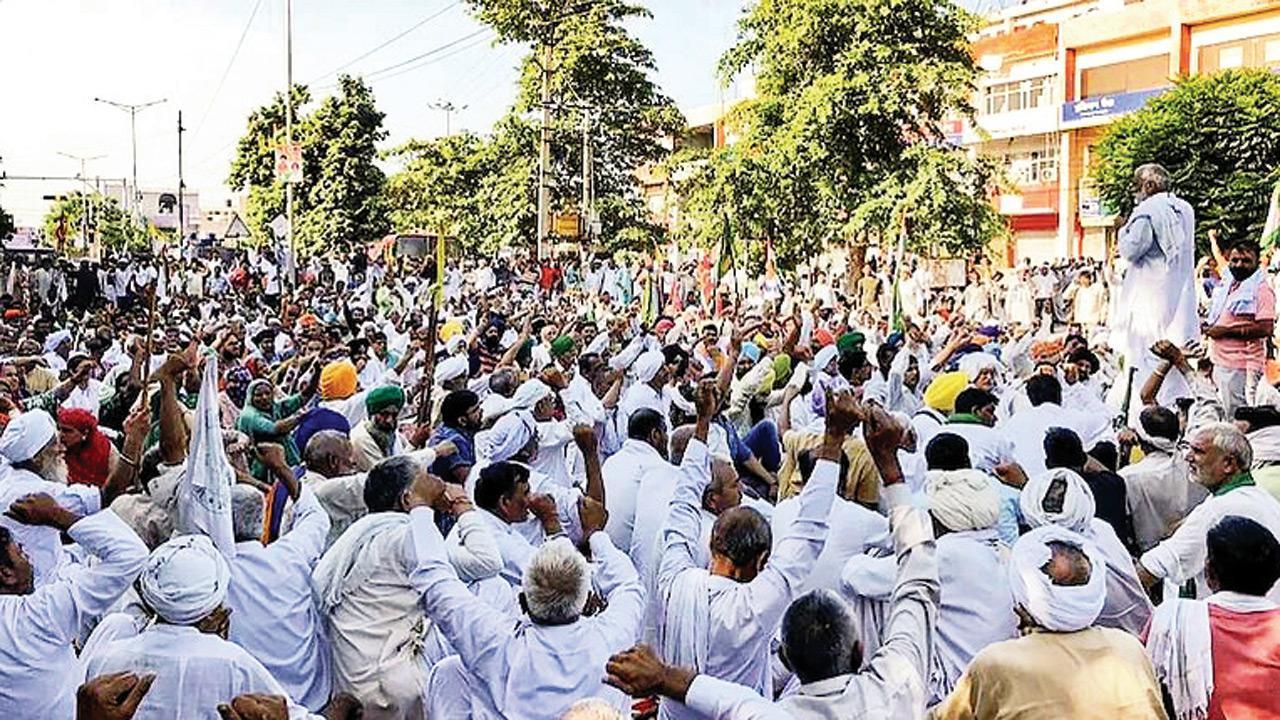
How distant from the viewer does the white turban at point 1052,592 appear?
3.36 metres

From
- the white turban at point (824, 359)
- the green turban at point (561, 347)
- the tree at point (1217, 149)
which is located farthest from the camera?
the tree at point (1217, 149)

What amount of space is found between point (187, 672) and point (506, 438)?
108 inches

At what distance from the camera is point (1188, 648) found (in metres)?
3.61

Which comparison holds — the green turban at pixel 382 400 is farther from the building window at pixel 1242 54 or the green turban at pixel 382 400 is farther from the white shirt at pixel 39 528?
the building window at pixel 1242 54

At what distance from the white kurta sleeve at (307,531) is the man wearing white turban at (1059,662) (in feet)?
7.40

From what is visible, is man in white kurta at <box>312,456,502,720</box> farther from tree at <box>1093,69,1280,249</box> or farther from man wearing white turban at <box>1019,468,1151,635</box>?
tree at <box>1093,69,1280,249</box>

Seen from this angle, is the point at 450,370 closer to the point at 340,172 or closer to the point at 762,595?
the point at 762,595

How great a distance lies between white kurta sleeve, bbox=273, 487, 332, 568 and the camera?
182 inches

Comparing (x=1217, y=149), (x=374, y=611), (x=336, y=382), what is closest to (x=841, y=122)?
(x=1217, y=149)

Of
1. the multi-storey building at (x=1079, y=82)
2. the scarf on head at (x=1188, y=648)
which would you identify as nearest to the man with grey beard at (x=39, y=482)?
the scarf on head at (x=1188, y=648)

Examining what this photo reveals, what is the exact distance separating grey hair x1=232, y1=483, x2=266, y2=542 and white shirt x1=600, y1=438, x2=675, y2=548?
1.83 metres

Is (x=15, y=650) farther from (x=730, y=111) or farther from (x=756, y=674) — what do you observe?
(x=730, y=111)

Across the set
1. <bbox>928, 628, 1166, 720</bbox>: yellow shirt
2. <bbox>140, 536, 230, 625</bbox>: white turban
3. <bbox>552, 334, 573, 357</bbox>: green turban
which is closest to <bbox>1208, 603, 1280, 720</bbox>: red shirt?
<bbox>928, 628, 1166, 720</bbox>: yellow shirt

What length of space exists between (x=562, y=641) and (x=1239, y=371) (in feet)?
19.6
